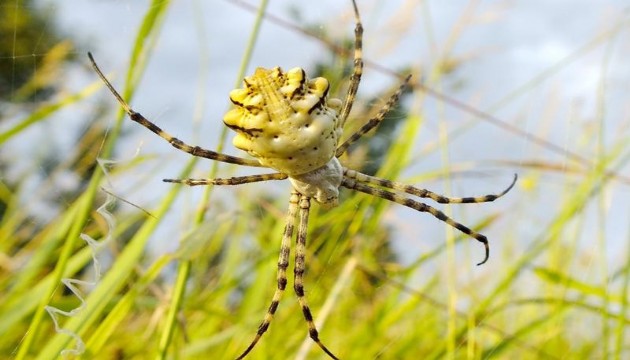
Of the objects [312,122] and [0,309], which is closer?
[312,122]

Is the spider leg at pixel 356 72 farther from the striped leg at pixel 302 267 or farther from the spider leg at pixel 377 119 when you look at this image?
the striped leg at pixel 302 267

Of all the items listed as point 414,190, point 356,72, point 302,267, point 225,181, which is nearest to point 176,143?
point 225,181

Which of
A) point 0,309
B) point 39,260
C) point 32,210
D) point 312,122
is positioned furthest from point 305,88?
point 32,210

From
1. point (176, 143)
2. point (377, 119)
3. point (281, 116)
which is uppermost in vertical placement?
point (377, 119)

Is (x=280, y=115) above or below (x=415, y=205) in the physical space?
below

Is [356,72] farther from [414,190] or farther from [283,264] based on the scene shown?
[283,264]

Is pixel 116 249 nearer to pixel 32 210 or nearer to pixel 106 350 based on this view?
pixel 32 210

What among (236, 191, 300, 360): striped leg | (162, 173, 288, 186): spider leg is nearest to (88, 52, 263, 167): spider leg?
(162, 173, 288, 186): spider leg
